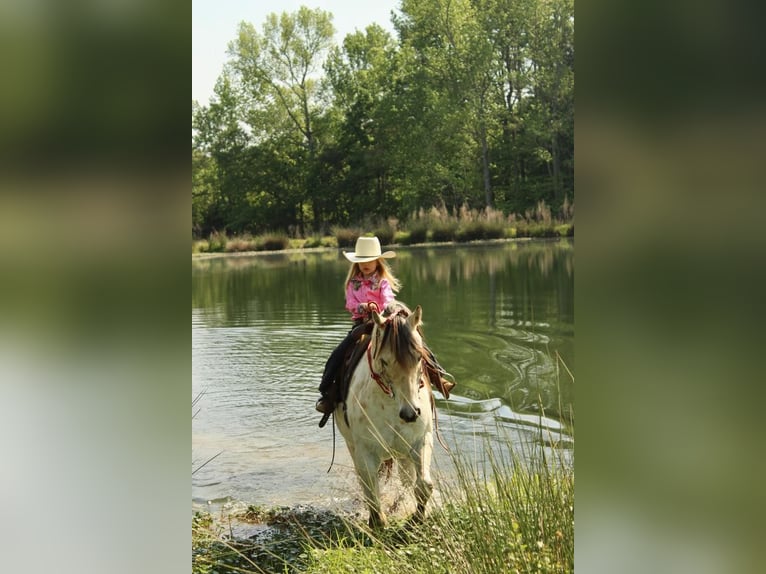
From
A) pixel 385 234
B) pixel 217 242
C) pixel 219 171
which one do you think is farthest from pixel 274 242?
pixel 385 234

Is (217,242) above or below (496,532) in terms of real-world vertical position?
above

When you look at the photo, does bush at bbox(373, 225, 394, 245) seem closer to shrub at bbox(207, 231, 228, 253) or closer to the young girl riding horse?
shrub at bbox(207, 231, 228, 253)

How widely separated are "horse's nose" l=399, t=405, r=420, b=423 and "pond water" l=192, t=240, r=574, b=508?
0.68ft

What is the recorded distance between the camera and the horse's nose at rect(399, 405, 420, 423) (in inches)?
170

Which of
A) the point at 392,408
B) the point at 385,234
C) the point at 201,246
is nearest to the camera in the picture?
the point at 392,408

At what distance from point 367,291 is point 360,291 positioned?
0.05 m

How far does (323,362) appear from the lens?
13.6 metres

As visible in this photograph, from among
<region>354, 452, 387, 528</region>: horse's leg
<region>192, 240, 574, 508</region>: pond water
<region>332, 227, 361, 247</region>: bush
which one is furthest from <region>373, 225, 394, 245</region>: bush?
<region>354, 452, 387, 528</region>: horse's leg

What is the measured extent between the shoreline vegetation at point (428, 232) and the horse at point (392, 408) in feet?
97.2

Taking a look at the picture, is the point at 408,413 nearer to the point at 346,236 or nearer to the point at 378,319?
the point at 378,319

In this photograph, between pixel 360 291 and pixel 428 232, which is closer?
pixel 360 291

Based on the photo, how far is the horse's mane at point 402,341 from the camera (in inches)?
167
